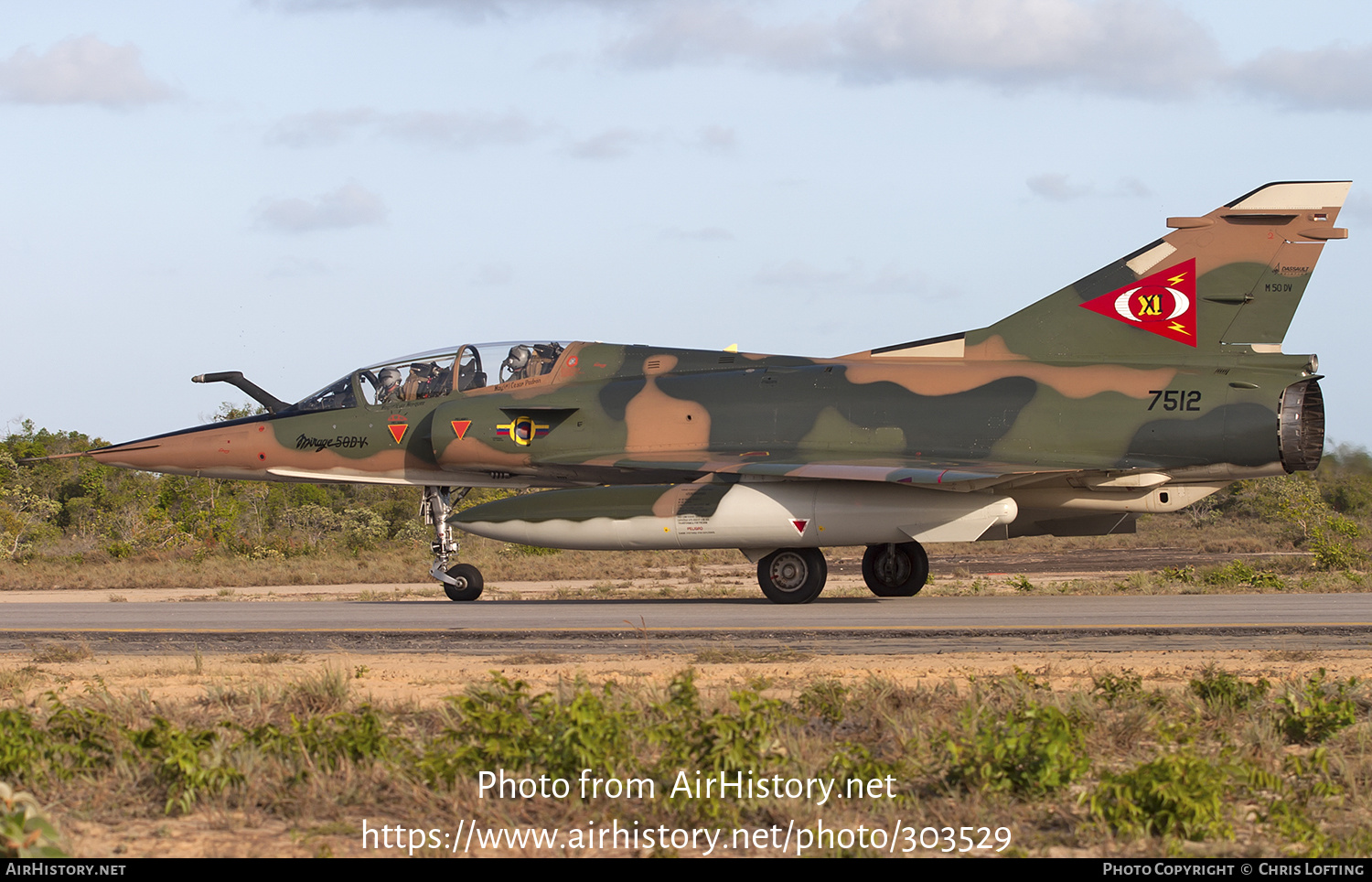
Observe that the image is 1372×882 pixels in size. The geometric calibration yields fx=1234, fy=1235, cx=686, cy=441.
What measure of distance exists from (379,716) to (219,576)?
2198cm

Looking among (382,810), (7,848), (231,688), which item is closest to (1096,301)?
(231,688)

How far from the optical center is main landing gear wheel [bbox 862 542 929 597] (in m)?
17.7

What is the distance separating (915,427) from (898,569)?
2656 millimetres

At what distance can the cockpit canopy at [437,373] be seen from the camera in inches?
710

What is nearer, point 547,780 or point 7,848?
point 7,848

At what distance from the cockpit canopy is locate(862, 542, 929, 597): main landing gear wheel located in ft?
18.1

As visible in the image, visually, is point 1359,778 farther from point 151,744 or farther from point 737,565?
point 737,565

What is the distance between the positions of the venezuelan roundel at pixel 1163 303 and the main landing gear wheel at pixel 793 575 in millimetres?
5077

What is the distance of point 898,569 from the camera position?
58.1 ft

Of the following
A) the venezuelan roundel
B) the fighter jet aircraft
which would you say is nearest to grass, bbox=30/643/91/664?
the fighter jet aircraft

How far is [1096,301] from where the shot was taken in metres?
16.2

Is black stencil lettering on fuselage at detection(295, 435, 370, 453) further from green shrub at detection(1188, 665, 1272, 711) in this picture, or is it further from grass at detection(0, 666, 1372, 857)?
green shrub at detection(1188, 665, 1272, 711)

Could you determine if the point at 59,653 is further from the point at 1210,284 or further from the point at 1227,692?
the point at 1210,284
